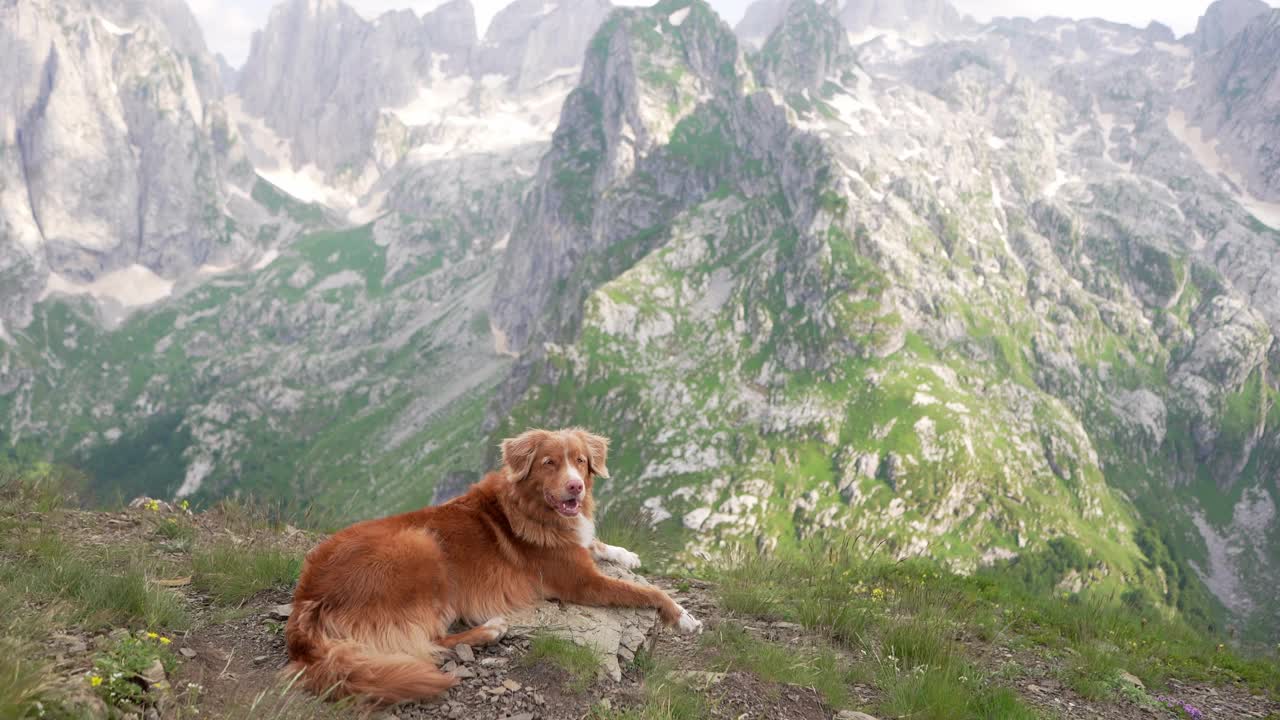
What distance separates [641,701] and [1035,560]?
185465 millimetres

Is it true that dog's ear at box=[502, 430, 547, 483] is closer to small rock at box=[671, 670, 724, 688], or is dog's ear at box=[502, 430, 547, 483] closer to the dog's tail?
the dog's tail

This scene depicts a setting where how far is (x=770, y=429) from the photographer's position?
607 feet

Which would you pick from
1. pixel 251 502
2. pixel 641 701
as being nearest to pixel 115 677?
pixel 641 701

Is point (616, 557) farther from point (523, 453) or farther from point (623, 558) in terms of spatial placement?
point (523, 453)

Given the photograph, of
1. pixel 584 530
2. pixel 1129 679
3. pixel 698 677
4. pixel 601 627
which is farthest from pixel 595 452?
pixel 1129 679

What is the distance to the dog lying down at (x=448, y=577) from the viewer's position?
22.5 feet

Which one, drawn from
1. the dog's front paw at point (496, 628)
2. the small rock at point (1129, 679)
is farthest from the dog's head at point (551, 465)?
the small rock at point (1129, 679)

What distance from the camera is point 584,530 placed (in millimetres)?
9422

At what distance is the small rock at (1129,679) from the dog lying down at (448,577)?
5.85 m

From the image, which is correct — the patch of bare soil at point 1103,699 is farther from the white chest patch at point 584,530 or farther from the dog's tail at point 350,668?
the dog's tail at point 350,668

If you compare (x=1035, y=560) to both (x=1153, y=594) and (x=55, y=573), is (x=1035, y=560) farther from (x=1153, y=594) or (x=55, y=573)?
(x=55, y=573)

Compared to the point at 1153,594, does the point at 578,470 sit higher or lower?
higher

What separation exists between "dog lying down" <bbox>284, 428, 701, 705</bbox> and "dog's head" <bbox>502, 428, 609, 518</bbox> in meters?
0.02

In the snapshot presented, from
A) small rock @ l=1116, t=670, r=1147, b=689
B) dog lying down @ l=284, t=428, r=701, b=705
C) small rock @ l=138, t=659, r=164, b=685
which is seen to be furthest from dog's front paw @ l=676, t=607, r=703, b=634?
small rock @ l=138, t=659, r=164, b=685
